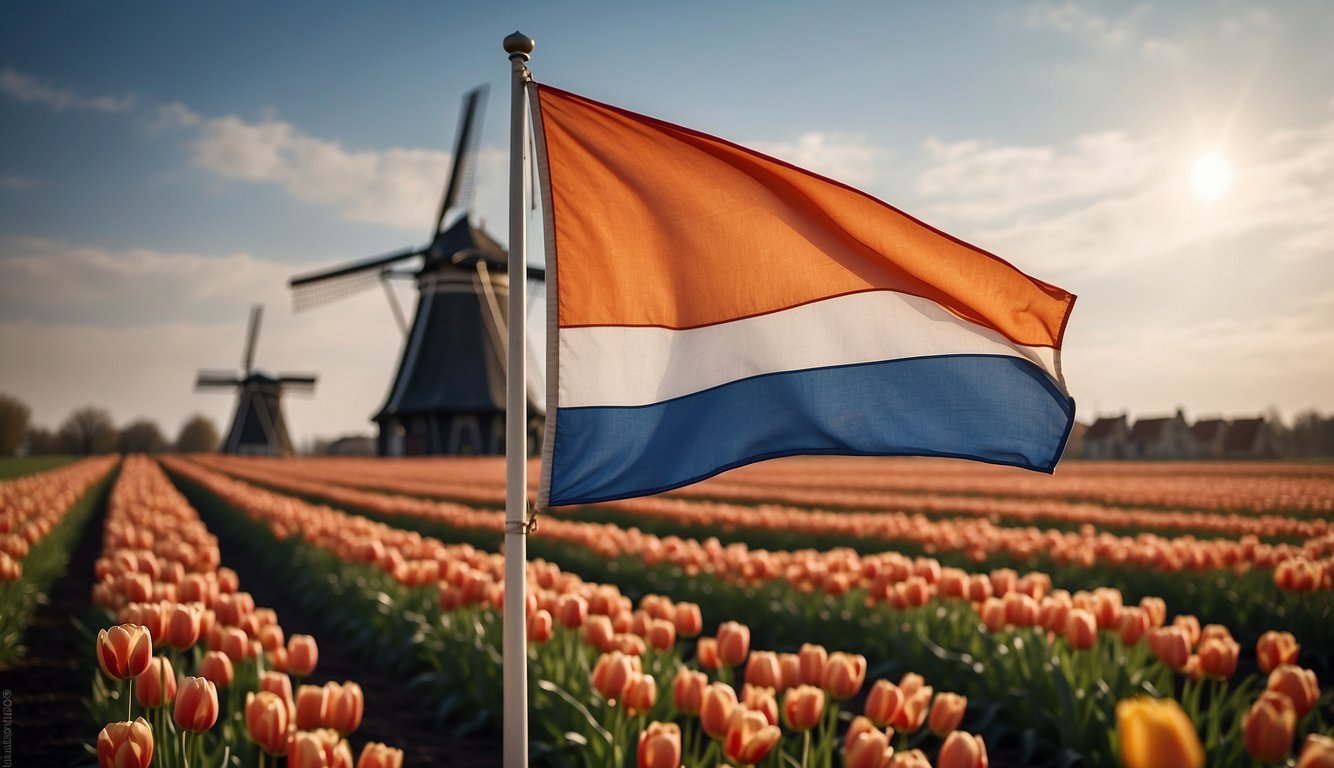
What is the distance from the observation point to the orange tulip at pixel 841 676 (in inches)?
142

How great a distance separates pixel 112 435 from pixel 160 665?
10722 cm

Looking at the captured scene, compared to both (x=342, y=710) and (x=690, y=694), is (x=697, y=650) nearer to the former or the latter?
(x=690, y=694)

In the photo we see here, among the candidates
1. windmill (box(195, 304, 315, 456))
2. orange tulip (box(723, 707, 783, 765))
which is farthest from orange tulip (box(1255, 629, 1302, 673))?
windmill (box(195, 304, 315, 456))

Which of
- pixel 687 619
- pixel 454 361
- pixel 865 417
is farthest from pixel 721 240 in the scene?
pixel 454 361

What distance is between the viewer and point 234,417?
208 ft

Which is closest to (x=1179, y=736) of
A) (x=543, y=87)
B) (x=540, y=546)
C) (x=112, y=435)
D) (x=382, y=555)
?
(x=543, y=87)

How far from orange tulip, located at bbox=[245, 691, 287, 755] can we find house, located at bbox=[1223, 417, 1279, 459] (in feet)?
219

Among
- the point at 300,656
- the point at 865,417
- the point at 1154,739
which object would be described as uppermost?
the point at 865,417

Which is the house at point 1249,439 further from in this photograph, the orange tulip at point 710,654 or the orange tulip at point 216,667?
the orange tulip at point 216,667

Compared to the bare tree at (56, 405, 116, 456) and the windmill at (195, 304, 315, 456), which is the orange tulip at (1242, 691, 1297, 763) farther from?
the bare tree at (56, 405, 116, 456)

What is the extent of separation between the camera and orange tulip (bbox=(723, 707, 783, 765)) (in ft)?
9.05

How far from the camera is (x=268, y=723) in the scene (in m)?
3.11

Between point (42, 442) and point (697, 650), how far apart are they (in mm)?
101992

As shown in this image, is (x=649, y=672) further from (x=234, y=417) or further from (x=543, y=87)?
(x=234, y=417)
